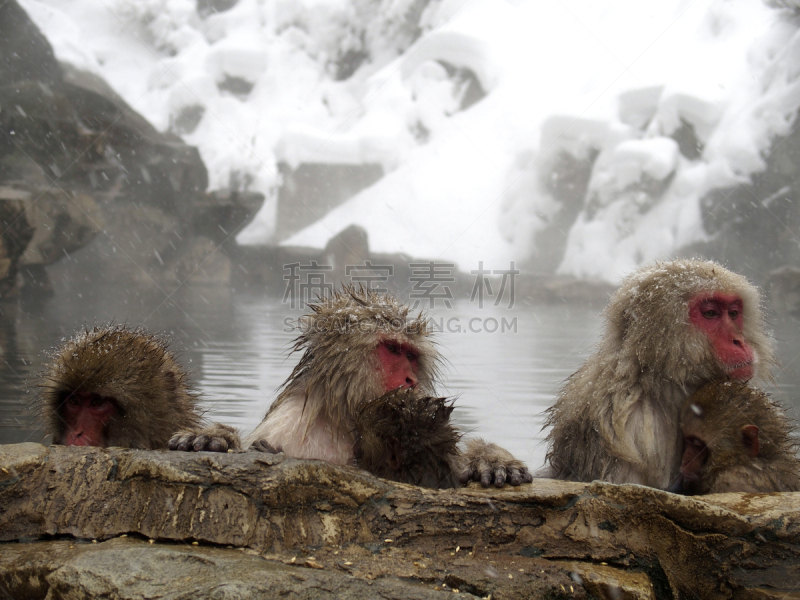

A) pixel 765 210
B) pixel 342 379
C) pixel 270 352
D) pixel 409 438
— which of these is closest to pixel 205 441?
pixel 342 379

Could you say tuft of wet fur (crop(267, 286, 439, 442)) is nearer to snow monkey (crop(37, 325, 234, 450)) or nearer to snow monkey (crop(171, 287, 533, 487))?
snow monkey (crop(171, 287, 533, 487))

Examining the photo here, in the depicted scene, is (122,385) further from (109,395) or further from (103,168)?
(103,168)

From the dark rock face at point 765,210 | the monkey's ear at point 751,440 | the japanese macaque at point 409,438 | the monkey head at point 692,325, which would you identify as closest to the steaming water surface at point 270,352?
the monkey head at point 692,325

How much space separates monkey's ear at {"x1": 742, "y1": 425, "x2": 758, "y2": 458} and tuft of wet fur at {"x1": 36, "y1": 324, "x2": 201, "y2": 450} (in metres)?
2.41

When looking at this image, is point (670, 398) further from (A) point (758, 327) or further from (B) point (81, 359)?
(B) point (81, 359)

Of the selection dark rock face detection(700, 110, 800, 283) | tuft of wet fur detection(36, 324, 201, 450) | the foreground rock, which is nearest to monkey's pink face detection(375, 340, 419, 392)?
the foreground rock

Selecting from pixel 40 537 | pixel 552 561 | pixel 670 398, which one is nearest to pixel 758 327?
pixel 670 398

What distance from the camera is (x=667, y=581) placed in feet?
6.22

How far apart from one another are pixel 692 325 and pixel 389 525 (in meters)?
1.55

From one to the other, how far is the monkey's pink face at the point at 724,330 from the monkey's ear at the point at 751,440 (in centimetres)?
31

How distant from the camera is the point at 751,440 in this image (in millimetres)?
2291

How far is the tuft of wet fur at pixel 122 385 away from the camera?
272 cm

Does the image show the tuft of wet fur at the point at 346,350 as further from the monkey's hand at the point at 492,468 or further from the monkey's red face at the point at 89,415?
the monkey's red face at the point at 89,415

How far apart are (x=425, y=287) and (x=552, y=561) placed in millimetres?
3279
